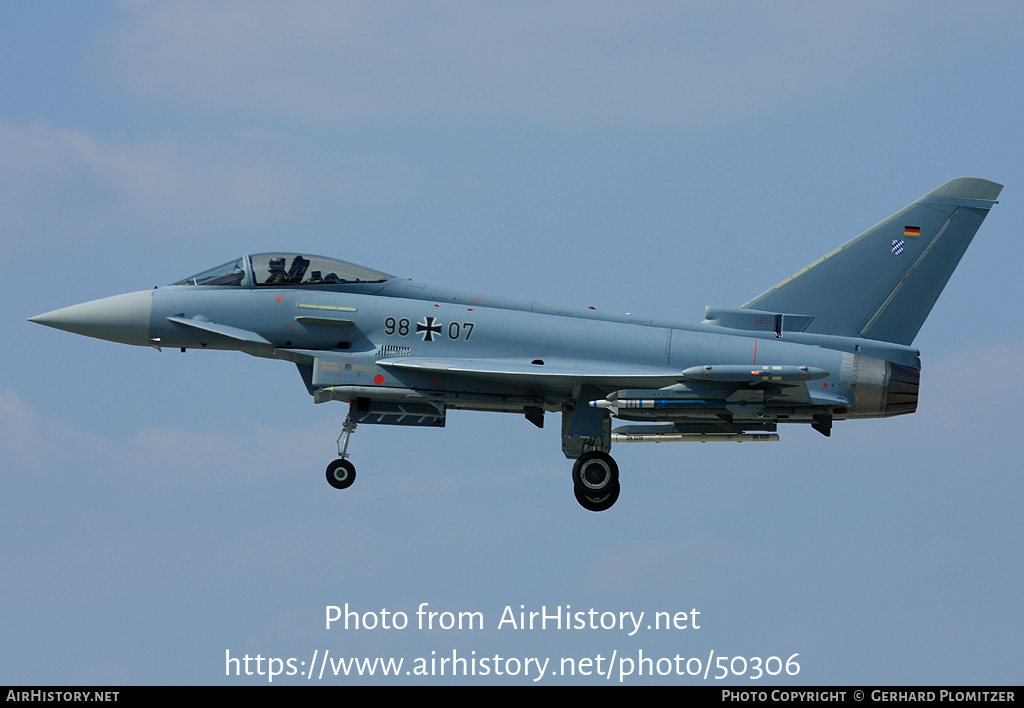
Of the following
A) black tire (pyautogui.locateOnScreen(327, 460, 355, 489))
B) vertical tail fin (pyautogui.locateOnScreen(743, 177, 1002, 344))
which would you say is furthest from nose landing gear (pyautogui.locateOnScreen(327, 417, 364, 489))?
vertical tail fin (pyautogui.locateOnScreen(743, 177, 1002, 344))

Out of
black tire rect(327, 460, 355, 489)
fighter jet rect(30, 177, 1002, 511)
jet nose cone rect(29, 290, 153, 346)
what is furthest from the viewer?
black tire rect(327, 460, 355, 489)

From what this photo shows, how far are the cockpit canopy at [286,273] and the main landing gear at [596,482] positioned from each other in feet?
13.9

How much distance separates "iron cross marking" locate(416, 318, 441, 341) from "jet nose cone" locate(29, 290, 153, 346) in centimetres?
413

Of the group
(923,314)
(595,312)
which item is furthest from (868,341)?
(595,312)

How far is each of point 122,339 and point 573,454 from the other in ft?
23.6

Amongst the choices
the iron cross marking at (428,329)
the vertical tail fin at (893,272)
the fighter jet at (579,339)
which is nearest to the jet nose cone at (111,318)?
the fighter jet at (579,339)

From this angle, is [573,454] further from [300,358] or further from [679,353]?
[300,358]

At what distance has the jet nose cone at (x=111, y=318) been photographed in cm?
1945

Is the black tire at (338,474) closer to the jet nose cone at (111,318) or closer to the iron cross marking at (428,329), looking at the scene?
the iron cross marking at (428,329)

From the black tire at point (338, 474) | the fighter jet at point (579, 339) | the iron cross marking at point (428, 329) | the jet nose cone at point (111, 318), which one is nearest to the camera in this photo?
the fighter jet at point (579, 339)

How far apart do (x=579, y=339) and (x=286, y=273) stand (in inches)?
182

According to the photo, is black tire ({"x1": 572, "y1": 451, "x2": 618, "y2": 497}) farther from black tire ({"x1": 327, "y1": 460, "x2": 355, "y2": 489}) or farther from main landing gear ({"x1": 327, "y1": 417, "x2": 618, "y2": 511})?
black tire ({"x1": 327, "y1": 460, "x2": 355, "y2": 489})

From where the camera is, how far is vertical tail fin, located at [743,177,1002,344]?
19609mm

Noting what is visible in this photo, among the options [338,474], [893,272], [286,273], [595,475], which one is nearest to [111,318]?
[286,273]
